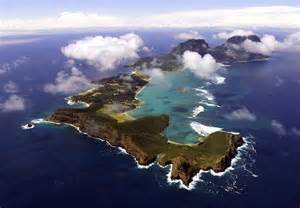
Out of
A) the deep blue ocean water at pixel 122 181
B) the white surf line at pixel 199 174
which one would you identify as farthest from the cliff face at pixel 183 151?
the deep blue ocean water at pixel 122 181

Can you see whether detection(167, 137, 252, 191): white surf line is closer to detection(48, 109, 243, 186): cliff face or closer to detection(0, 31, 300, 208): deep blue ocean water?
detection(48, 109, 243, 186): cliff face

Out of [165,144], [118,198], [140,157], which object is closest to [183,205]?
[118,198]

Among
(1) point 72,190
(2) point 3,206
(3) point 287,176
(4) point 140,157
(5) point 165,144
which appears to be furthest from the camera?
(5) point 165,144

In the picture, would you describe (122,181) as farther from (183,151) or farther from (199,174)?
(183,151)

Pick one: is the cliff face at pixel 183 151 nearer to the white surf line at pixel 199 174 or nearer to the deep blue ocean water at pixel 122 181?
the white surf line at pixel 199 174

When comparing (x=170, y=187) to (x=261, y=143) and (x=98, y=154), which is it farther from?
(x=261, y=143)

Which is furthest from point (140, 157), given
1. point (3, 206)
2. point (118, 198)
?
point (3, 206)

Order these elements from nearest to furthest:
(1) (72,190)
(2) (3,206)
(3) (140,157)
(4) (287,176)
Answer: (2) (3,206)
(1) (72,190)
(4) (287,176)
(3) (140,157)

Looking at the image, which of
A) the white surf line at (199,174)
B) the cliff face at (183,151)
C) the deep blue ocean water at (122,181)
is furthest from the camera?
the cliff face at (183,151)

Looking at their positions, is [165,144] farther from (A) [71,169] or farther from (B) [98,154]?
(A) [71,169]

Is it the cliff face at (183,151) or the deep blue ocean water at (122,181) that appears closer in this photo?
the deep blue ocean water at (122,181)

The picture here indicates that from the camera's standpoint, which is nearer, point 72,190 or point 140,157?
point 72,190
